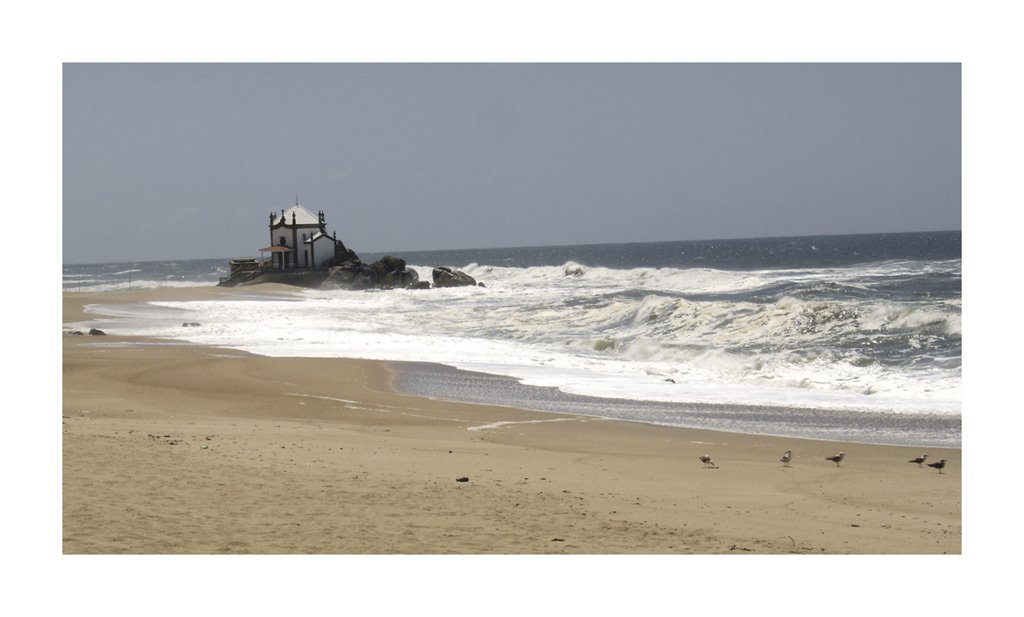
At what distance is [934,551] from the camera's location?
6.48 meters

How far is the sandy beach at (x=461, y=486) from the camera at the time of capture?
20.9 ft

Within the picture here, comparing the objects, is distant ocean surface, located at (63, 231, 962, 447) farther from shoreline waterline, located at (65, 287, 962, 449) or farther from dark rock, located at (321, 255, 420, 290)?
dark rock, located at (321, 255, 420, 290)

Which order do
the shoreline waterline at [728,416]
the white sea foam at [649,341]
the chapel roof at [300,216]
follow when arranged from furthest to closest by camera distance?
the chapel roof at [300,216]
the white sea foam at [649,341]
the shoreline waterline at [728,416]

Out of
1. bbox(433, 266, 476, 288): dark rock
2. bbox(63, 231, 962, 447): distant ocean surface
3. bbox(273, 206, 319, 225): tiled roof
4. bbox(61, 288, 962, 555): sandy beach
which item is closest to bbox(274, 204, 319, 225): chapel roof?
bbox(273, 206, 319, 225): tiled roof

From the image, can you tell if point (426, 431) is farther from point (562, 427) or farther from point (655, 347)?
point (655, 347)

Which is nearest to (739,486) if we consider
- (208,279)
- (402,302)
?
(402,302)

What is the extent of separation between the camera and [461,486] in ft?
26.0

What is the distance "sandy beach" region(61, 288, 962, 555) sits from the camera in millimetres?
6371

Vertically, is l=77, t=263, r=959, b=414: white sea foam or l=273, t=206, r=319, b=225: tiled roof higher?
l=273, t=206, r=319, b=225: tiled roof

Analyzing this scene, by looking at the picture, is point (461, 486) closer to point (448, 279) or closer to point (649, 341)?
point (649, 341)

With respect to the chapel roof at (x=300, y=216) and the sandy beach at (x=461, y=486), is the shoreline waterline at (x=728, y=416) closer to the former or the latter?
the sandy beach at (x=461, y=486)

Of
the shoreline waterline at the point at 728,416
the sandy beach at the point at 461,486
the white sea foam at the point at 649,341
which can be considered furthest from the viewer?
the white sea foam at the point at 649,341

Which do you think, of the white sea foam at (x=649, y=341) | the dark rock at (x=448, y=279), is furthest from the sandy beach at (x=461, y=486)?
the dark rock at (x=448, y=279)

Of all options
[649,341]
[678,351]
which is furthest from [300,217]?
[678,351]
